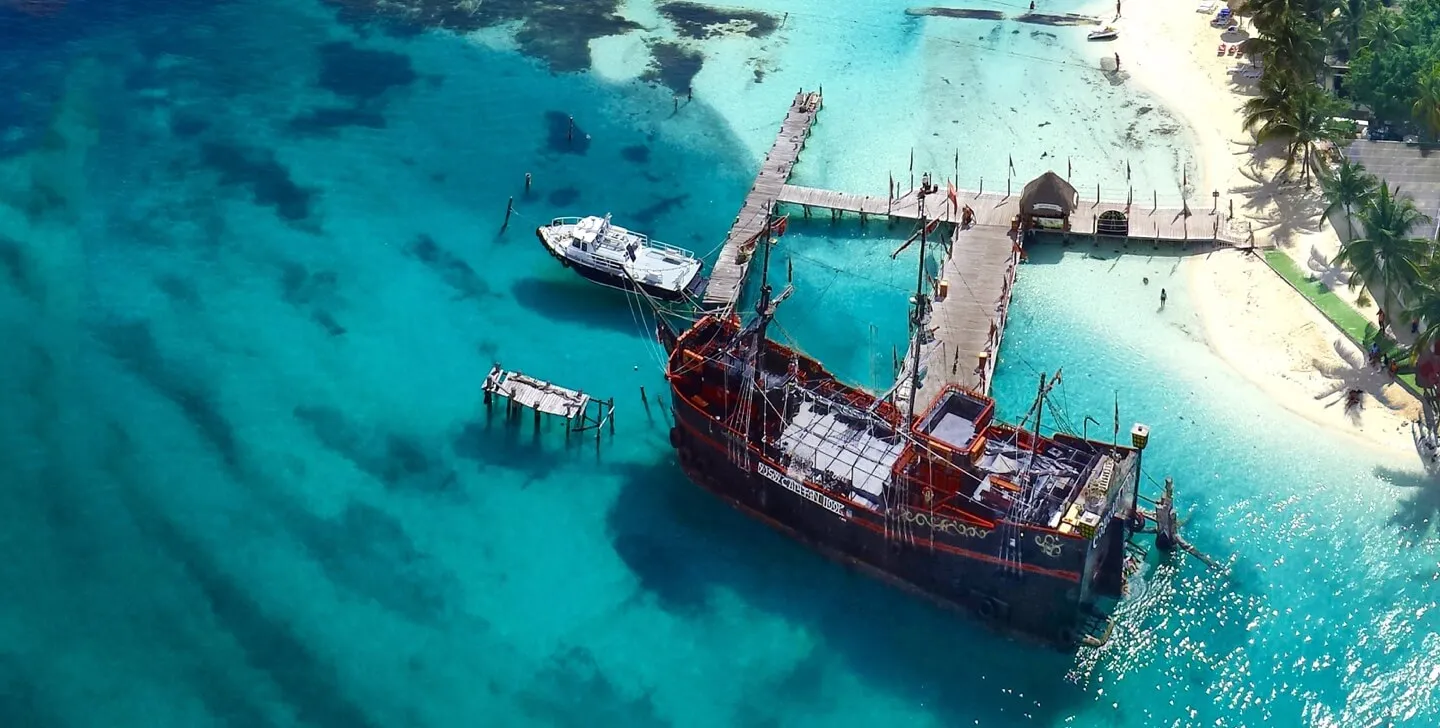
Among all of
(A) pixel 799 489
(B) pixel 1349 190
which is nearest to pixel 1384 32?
(B) pixel 1349 190

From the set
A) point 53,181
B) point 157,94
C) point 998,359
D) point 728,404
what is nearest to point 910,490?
point 728,404

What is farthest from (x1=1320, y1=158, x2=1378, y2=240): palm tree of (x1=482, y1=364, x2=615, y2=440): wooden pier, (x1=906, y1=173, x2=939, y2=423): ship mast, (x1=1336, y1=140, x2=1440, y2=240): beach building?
(x1=482, y1=364, x2=615, y2=440): wooden pier

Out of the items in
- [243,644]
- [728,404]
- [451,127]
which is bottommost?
[243,644]

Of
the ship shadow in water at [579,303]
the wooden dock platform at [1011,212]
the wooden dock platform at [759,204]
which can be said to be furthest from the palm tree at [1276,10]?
the ship shadow in water at [579,303]

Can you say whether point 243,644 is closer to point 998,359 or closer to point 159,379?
point 159,379

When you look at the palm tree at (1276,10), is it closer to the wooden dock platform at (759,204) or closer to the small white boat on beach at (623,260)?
the wooden dock platform at (759,204)

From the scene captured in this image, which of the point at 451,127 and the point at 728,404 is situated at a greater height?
the point at 451,127

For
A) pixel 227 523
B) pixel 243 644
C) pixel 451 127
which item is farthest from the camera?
pixel 451 127
